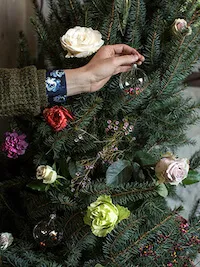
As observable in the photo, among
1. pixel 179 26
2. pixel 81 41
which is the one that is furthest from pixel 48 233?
pixel 179 26

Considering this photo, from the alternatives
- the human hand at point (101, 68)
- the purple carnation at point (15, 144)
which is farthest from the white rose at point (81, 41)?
the purple carnation at point (15, 144)

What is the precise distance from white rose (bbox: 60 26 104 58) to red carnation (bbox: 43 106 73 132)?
0.15m

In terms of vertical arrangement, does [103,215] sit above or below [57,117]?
below

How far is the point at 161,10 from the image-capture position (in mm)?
1021

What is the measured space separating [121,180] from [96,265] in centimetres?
21

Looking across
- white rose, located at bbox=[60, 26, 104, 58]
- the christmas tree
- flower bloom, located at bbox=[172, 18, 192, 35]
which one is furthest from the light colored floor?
white rose, located at bbox=[60, 26, 104, 58]

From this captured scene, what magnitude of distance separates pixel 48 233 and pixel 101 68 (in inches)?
16.6

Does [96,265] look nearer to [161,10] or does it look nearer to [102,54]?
[102,54]

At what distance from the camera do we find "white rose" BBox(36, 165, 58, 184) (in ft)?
3.13

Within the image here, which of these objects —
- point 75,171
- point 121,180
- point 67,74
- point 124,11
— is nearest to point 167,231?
point 121,180

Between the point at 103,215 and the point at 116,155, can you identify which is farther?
the point at 116,155

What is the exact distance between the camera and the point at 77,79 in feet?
3.05

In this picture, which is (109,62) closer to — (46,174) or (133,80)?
(133,80)

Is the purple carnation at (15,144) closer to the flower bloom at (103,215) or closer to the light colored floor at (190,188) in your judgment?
the flower bloom at (103,215)
